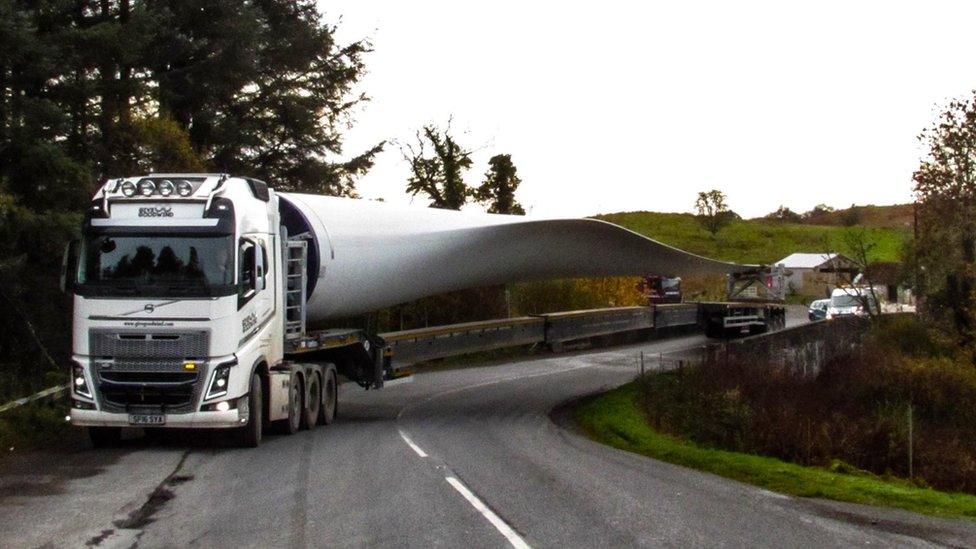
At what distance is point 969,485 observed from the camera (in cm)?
1922


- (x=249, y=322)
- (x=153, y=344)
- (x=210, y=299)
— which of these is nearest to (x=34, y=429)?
(x=153, y=344)

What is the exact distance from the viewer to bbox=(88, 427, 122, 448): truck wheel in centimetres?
1686

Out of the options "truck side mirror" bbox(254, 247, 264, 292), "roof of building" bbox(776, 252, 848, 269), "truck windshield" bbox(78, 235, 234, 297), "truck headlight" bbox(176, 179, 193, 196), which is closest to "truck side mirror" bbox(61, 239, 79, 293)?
"truck windshield" bbox(78, 235, 234, 297)

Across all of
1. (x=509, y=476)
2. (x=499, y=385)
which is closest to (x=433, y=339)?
(x=499, y=385)

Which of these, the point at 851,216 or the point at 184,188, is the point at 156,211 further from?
the point at 851,216

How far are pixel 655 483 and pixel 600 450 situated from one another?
4202mm

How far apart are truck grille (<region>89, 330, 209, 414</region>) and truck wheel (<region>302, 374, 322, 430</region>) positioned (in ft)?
14.0

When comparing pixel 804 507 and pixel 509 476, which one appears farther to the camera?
pixel 509 476

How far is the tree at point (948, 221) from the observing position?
39562 millimetres

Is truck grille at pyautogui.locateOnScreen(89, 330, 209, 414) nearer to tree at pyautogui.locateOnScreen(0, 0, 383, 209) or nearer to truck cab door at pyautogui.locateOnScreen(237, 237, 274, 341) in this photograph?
truck cab door at pyautogui.locateOnScreen(237, 237, 274, 341)

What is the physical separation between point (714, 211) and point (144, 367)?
125137 mm

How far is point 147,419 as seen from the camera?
15969 millimetres

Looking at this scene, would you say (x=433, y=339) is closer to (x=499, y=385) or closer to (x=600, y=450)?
(x=499, y=385)

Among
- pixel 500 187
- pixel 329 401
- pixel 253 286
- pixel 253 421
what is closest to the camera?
pixel 253 421
